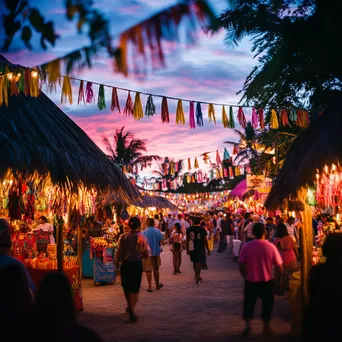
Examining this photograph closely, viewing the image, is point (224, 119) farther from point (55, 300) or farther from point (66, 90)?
point (55, 300)

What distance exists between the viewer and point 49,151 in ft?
32.4

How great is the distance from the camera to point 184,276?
52.0 feet

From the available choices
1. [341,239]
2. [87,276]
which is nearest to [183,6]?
[341,239]

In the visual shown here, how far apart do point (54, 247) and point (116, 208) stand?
8.26 metres

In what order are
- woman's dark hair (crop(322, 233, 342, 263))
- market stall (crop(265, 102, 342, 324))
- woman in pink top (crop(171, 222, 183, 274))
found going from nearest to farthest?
1. woman's dark hair (crop(322, 233, 342, 263))
2. market stall (crop(265, 102, 342, 324))
3. woman in pink top (crop(171, 222, 183, 274))

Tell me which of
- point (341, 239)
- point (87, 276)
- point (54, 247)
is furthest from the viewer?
point (87, 276)

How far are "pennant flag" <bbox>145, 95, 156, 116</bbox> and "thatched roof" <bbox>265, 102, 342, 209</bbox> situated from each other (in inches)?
131

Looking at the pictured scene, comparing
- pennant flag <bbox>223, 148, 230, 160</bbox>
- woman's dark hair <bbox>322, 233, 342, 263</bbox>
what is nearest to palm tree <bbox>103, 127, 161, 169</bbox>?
pennant flag <bbox>223, 148, 230, 160</bbox>

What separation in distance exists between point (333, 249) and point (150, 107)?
6959 mm

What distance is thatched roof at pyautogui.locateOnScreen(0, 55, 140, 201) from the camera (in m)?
9.22

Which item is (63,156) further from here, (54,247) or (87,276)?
(87,276)

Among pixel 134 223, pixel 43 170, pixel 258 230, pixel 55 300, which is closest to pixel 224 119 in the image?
pixel 134 223

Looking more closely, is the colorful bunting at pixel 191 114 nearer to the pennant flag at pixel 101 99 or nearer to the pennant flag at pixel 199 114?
the pennant flag at pixel 199 114

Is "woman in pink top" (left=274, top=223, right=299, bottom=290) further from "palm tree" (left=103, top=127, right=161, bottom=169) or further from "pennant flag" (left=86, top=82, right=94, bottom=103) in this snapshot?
"palm tree" (left=103, top=127, right=161, bottom=169)
